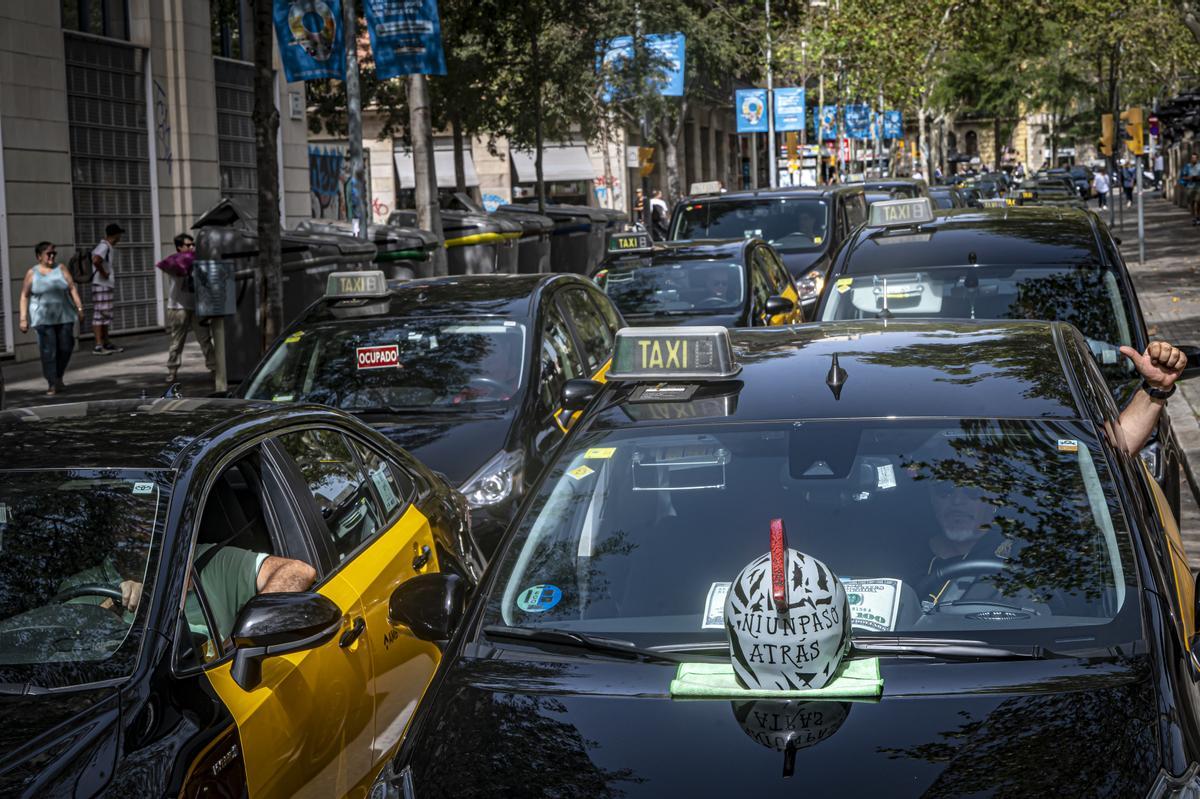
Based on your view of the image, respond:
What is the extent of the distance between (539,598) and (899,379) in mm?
1123

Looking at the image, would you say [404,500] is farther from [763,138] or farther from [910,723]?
[763,138]

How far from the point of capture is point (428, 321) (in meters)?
9.42

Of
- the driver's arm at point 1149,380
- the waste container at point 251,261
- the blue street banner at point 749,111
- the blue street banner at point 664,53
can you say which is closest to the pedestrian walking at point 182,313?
the waste container at point 251,261

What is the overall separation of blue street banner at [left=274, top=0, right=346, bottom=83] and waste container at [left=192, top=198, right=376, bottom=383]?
2046 millimetres

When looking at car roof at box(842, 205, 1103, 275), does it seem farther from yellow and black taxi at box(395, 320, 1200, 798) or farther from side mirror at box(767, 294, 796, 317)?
yellow and black taxi at box(395, 320, 1200, 798)

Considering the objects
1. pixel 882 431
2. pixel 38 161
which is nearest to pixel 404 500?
pixel 882 431

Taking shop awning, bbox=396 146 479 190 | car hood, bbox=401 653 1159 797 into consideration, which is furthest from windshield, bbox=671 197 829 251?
shop awning, bbox=396 146 479 190

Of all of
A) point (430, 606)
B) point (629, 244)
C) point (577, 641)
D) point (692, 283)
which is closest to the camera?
point (577, 641)

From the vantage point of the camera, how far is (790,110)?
48625mm

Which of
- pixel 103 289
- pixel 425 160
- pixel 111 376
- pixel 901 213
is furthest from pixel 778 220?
pixel 103 289

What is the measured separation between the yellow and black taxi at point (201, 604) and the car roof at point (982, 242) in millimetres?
4448

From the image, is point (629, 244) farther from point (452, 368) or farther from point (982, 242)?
point (982, 242)

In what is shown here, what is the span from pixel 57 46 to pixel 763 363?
21593mm

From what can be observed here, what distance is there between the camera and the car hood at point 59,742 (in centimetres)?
327
